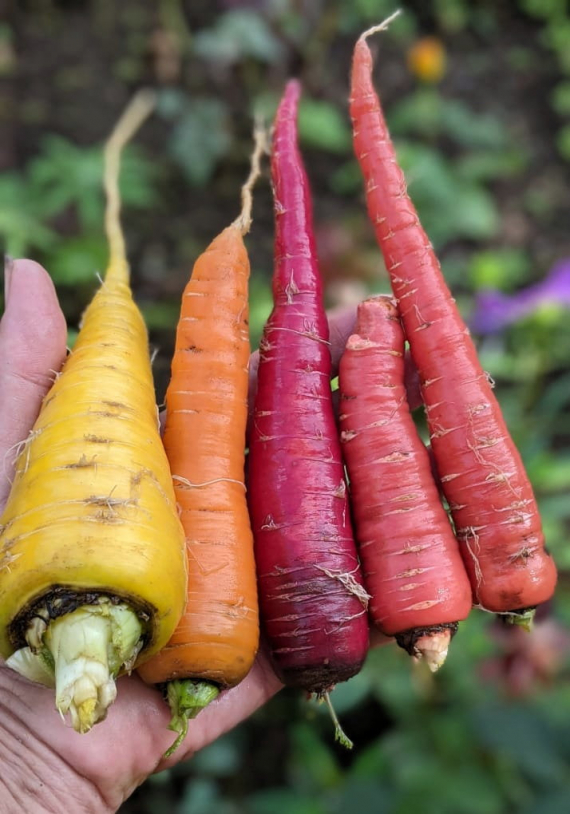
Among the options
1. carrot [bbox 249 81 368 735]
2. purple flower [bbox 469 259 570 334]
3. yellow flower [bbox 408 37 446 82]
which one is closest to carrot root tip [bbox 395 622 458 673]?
carrot [bbox 249 81 368 735]

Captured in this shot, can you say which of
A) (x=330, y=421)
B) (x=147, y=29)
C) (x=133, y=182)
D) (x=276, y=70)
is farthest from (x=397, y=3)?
(x=330, y=421)

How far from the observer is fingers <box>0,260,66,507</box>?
1.87 metres

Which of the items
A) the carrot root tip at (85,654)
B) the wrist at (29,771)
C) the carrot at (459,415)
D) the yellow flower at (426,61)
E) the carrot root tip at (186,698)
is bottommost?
the wrist at (29,771)

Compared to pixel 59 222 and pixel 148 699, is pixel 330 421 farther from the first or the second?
pixel 59 222

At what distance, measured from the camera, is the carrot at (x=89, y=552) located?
1.39m

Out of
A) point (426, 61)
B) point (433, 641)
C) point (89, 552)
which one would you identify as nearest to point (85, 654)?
point (89, 552)

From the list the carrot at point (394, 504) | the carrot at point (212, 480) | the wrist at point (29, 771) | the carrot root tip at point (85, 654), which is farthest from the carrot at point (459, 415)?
the wrist at point (29, 771)

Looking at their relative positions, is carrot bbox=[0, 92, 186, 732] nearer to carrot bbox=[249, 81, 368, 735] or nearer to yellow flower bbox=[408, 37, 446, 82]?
carrot bbox=[249, 81, 368, 735]

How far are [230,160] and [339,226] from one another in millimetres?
894

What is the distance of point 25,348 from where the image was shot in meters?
1.92

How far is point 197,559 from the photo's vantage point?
1.70m

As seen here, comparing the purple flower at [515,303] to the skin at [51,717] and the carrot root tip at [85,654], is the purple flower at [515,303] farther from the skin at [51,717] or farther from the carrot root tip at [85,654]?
the carrot root tip at [85,654]

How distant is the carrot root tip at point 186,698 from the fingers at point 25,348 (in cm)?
71

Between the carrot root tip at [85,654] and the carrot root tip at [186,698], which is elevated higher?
the carrot root tip at [85,654]
